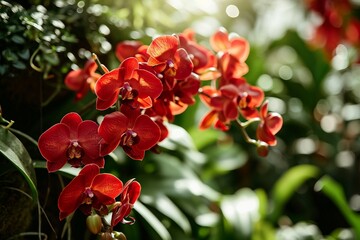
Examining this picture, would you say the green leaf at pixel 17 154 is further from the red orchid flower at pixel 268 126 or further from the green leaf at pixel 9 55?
the red orchid flower at pixel 268 126

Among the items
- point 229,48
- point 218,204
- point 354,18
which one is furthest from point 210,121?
point 354,18

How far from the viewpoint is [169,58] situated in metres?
0.62

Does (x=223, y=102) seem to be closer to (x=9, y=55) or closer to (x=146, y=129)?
(x=146, y=129)

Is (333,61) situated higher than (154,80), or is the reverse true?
(154,80)

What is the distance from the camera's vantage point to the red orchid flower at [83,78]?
74cm

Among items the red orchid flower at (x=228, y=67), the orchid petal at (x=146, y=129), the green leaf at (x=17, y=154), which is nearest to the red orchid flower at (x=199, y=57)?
the red orchid flower at (x=228, y=67)

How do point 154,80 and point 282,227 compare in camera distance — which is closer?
point 154,80

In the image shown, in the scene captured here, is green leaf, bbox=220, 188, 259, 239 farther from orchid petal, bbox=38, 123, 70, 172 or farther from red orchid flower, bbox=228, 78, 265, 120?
orchid petal, bbox=38, 123, 70, 172

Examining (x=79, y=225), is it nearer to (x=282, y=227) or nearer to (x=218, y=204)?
(x=218, y=204)

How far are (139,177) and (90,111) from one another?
25 cm

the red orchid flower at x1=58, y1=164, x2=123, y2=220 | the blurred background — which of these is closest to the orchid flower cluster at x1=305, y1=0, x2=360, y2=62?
the blurred background

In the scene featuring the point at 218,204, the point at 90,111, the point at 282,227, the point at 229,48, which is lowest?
the point at 282,227

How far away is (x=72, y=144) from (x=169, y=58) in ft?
0.48

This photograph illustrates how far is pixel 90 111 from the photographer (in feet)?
2.55
